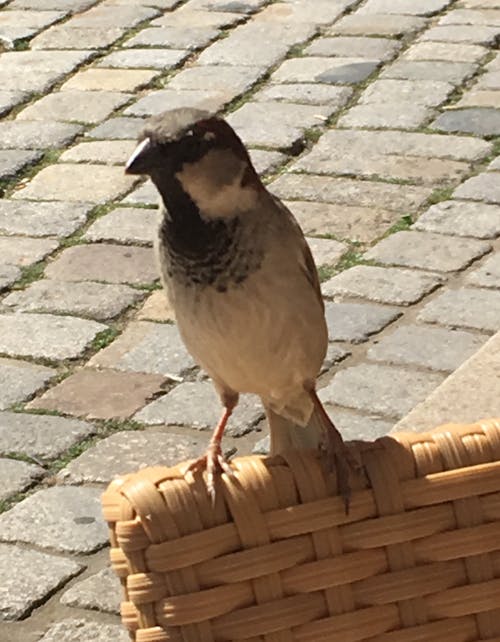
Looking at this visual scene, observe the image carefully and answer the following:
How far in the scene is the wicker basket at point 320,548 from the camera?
1996 millimetres

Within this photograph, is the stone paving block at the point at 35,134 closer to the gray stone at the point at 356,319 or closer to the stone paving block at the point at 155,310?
the stone paving block at the point at 155,310

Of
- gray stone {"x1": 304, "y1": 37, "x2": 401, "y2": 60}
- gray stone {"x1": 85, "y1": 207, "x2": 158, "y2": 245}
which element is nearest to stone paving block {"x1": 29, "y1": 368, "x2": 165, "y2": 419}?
gray stone {"x1": 85, "y1": 207, "x2": 158, "y2": 245}

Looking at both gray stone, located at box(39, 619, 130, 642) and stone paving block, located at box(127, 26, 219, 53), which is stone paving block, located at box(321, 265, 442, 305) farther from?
stone paving block, located at box(127, 26, 219, 53)

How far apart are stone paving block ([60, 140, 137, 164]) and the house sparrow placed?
2.70 metres

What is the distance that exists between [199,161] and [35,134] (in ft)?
12.1

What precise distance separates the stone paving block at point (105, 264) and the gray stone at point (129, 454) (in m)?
1.01

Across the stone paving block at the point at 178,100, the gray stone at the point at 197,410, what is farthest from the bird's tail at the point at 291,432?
the stone paving block at the point at 178,100

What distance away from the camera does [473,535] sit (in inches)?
82.7

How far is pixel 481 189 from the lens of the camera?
5.61 meters

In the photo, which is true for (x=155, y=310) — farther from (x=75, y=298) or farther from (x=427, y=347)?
(x=427, y=347)

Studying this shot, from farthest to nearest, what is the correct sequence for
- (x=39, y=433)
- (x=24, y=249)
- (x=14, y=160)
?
(x=14, y=160), (x=24, y=249), (x=39, y=433)

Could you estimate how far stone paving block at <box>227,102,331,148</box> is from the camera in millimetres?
6156

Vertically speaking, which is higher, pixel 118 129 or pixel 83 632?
pixel 83 632

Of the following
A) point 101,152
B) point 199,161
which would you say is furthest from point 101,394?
point 101,152
